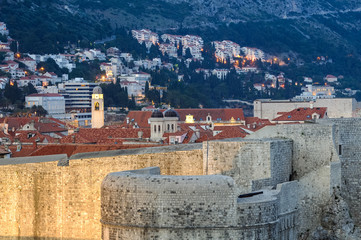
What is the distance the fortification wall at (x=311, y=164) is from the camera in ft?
80.2

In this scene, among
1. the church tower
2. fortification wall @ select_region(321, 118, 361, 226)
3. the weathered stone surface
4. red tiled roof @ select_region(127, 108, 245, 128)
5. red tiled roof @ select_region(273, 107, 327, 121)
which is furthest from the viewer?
the church tower

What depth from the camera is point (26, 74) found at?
6988 inches

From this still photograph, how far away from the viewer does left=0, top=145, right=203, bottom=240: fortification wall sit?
24391mm

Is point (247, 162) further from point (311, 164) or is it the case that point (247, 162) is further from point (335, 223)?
point (335, 223)

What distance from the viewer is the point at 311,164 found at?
24.9 m

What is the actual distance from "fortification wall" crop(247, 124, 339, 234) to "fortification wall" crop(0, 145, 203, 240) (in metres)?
2.91

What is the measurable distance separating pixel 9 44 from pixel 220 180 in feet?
597

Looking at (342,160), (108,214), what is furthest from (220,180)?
(342,160)

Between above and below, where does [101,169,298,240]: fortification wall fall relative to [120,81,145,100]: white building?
below

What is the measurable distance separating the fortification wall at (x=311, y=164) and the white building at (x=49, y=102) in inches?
4905

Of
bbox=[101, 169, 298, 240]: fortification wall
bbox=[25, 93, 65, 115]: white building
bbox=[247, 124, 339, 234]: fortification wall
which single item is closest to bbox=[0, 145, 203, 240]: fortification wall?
bbox=[247, 124, 339, 234]: fortification wall

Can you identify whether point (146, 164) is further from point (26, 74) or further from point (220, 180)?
point (26, 74)

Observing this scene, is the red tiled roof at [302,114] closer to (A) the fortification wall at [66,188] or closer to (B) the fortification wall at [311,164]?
(B) the fortification wall at [311,164]

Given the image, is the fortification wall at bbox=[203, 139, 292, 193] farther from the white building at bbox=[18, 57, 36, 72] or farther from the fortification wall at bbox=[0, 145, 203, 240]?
the white building at bbox=[18, 57, 36, 72]
